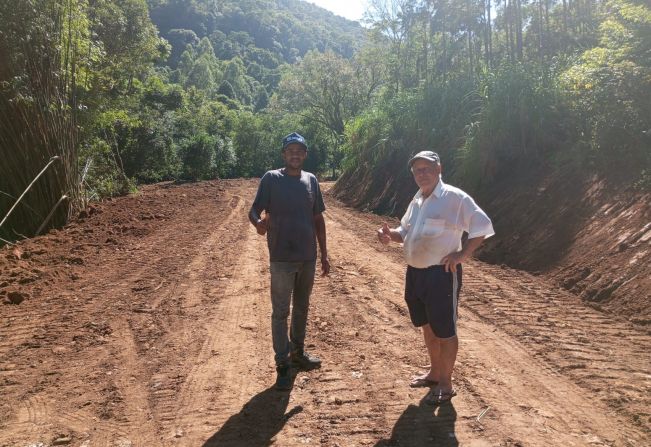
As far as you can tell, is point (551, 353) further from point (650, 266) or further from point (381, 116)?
point (381, 116)

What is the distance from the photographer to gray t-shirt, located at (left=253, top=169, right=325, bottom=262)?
3.72m

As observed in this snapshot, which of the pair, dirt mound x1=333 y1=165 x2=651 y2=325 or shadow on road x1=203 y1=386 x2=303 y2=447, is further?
dirt mound x1=333 y1=165 x2=651 y2=325

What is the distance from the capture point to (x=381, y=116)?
17.7 meters

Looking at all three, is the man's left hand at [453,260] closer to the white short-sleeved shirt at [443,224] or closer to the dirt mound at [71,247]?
the white short-sleeved shirt at [443,224]

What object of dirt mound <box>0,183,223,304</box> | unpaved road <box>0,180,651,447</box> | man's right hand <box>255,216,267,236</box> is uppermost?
man's right hand <box>255,216,267,236</box>

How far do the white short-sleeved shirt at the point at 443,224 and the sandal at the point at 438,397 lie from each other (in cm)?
85

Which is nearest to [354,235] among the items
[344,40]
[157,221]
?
[157,221]

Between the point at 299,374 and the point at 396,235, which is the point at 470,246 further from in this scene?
the point at 299,374

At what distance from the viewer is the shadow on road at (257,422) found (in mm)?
3020

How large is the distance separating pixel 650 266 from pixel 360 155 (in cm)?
1396

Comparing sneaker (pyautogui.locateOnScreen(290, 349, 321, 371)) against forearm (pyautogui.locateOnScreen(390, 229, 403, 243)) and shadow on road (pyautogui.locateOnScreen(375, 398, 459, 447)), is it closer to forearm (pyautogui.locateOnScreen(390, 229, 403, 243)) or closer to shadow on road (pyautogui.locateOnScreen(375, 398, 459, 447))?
shadow on road (pyautogui.locateOnScreen(375, 398, 459, 447))

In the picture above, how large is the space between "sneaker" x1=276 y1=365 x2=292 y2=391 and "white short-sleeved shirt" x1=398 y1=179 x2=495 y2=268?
1.25 meters

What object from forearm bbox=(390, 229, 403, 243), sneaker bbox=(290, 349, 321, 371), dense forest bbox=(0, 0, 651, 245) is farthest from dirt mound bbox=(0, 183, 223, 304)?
forearm bbox=(390, 229, 403, 243)

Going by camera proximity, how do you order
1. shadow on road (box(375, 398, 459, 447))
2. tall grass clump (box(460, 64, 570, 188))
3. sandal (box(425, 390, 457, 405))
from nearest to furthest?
shadow on road (box(375, 398, 459, 447)) < sandal (box(425, 390, 457, 405)) < tall grass clump (box(460, 64, 570, 188))
